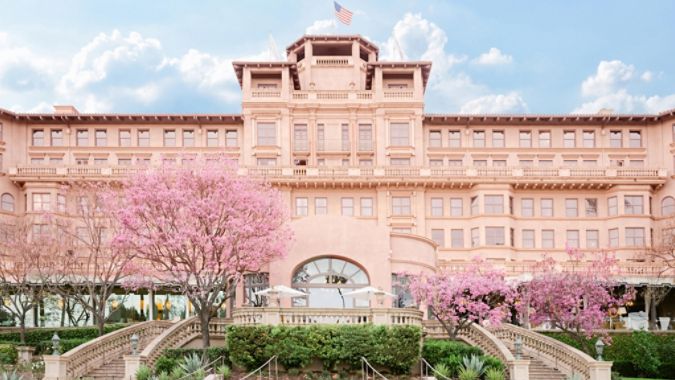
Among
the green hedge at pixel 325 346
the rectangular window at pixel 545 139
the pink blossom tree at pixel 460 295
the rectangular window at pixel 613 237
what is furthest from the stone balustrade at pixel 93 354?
the rectangular window at pixel 545 139

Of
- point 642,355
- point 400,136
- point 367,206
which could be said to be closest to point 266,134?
point 367,206

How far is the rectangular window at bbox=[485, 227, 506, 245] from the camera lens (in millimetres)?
63969

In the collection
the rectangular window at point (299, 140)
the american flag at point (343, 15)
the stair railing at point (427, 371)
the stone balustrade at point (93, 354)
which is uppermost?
the american flag at point (343, 15)

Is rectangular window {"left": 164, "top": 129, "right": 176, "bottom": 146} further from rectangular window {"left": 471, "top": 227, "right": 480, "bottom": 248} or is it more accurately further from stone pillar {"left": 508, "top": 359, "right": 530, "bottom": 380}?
stone pillar {"left": 508, "top": 359, "right": 530, "bottom": 380}

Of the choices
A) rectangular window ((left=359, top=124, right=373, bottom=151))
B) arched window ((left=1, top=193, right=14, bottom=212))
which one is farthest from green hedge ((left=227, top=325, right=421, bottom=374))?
arched window ((left=1, top=193, right=14, bottom=212))

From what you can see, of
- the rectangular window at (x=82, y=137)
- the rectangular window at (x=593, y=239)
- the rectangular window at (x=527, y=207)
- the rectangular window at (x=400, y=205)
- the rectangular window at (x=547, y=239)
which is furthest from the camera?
the rectangular window at (x=82, y=137)

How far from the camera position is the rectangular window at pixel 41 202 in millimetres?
63438

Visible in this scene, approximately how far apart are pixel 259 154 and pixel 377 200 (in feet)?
34.6

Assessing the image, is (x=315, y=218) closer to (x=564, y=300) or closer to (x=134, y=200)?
(x=134, y=200)

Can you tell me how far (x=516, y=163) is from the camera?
69875mm

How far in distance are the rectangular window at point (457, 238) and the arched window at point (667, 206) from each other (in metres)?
16.6

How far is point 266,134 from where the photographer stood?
67000 mm

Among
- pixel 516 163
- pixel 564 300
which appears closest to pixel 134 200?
pixel 564 300

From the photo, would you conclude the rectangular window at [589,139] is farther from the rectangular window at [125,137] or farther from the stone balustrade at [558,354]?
the rectangular window at [125,137]
